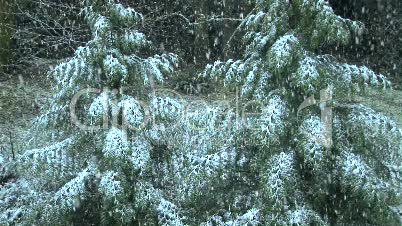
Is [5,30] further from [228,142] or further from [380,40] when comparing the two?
[380,40]

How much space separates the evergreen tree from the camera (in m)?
4.78

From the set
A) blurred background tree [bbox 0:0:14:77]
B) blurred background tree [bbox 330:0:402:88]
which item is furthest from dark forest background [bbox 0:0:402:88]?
blurred background tree [bbox 0:0:14:77]

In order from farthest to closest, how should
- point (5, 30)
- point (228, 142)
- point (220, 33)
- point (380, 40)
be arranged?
point (380, 40) < point (220, 33) < point (5, 30) < point (228, 142)

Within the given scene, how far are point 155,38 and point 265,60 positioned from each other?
10.3 meters

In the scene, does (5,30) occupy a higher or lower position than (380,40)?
higher

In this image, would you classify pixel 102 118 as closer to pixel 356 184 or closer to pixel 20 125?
pixel 356 184

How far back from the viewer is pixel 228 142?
5172mm

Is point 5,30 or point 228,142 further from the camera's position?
point 5,30

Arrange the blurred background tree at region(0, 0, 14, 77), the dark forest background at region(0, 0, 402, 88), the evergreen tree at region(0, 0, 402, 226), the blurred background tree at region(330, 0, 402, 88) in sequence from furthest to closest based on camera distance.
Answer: the blurred background tree at region(330, 0, 402, 88), the dark forest background at region(0, 0, 402, 88), the blurred background tree at region(0, 0, 14, 77), the evergreen tree at region(0, 0, 402, 226)

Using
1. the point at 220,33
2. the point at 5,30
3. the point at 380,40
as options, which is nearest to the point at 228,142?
the point at 5,30

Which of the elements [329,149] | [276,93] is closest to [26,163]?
[276,93]

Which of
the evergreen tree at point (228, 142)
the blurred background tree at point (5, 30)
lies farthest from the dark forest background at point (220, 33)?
the evergreen tree at point (228, 142)

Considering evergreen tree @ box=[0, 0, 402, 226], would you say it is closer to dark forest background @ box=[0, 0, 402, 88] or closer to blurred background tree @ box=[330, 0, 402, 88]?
dark forest background @ box=[0, 0, 402, 88]

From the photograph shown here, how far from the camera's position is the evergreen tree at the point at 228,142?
15.7ft
